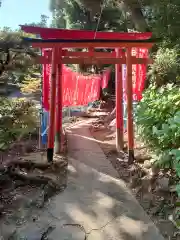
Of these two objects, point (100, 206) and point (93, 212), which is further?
point (100, 206)

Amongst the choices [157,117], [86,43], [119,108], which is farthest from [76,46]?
[157,117]

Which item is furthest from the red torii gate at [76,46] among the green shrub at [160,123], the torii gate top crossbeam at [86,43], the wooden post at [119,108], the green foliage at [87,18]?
the green foliage at [87,18]

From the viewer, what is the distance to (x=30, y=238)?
126 inches

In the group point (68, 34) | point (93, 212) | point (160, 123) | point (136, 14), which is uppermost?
point (136, 14)

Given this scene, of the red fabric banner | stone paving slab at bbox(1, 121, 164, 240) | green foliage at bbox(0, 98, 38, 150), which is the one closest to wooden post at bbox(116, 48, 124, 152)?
stone paving slab at bbox(1, 121, 164, 240)

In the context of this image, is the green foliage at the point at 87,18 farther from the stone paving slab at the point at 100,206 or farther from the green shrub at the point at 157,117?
the stone paving slab at the point at 100,206

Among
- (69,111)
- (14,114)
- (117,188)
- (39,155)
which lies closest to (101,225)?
(117,188)

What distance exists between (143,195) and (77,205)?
104cm

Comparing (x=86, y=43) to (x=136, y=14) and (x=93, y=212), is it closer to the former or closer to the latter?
(x=93, y=212)

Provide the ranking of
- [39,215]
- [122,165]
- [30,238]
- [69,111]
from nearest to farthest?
[30,238], [39,215], [122,165], [69,111]

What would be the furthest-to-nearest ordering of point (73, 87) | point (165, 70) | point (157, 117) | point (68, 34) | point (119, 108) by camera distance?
1. point (73, 87)
2. point (165, 70)
3. point (119, 108)
4. point (68, 34)
5. point (157, 117)

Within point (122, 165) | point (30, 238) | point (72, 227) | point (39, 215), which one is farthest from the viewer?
point (122, 165)

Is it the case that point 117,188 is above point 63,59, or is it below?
below

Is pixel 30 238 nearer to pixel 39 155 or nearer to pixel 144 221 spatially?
pixel 144 221
